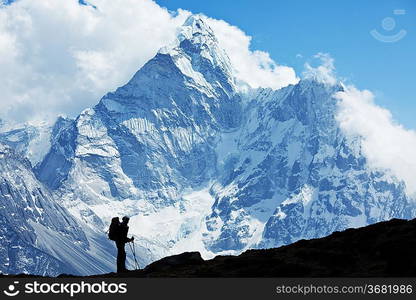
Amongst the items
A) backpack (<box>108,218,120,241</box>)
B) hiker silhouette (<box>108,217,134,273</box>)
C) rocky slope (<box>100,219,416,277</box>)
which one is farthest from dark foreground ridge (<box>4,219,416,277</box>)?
backpack (<box>108,218,120,241</box>)

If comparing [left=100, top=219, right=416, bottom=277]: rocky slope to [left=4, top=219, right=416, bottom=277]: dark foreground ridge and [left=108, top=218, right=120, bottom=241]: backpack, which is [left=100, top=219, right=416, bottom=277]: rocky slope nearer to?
[left=4, top=219, right=416, bottom=277]: dark foreground ridge

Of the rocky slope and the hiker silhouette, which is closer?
the rocky slope

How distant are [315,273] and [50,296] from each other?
14.7 metres

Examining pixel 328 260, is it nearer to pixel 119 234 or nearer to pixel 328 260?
pixel 328 260

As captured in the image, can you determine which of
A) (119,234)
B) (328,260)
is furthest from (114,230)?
(328,260)

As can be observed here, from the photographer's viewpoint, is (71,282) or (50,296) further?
(71,282)

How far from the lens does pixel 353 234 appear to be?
54969 mm

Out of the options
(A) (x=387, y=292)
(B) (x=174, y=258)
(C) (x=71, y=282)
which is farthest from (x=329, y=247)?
(C) (x=71, y=282)

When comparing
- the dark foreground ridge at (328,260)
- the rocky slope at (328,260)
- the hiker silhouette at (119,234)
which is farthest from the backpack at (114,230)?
the rocky slope at (328,260)

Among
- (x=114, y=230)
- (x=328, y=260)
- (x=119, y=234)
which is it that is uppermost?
(x=114, y=230)

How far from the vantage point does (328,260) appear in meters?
49.3

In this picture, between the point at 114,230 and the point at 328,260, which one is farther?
the point at 114,230

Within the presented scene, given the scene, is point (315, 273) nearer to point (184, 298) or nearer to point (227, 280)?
point (227, 280)

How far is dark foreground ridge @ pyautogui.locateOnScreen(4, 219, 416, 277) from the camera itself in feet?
152
